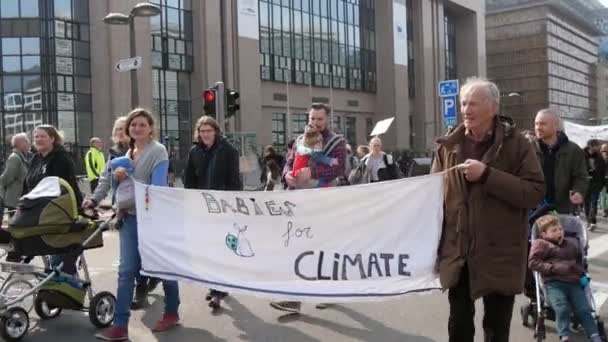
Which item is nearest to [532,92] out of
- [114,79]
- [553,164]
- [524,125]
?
[524,125]

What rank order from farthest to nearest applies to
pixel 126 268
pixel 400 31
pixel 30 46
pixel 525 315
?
pixel 400 31 < pixel 30 46 < pixel 525 315 < pixel 126 268

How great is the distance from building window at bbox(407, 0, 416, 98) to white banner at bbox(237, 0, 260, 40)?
1932 cm

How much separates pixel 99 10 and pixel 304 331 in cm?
3122

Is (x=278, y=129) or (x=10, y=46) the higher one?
(x=10, y=46)

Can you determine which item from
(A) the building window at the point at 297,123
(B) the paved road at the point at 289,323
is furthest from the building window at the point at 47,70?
(B) the paved road at the point at 289,323

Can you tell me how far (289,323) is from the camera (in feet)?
19.4

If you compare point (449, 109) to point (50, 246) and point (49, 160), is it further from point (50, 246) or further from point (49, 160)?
point (50, 246)

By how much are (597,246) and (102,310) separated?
26.1ft

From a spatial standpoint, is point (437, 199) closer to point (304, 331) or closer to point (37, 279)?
point (304, 331)

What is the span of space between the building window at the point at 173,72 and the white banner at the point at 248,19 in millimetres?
3285

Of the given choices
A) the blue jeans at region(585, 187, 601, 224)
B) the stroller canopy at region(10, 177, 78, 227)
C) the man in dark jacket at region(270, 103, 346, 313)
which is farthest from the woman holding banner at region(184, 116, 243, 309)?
the blue jeans at region(585, 187, 601, 224)

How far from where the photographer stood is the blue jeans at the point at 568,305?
4852 millimetres

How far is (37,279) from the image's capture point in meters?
5.62

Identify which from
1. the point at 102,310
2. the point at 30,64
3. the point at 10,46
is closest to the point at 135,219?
the point at 102,310
